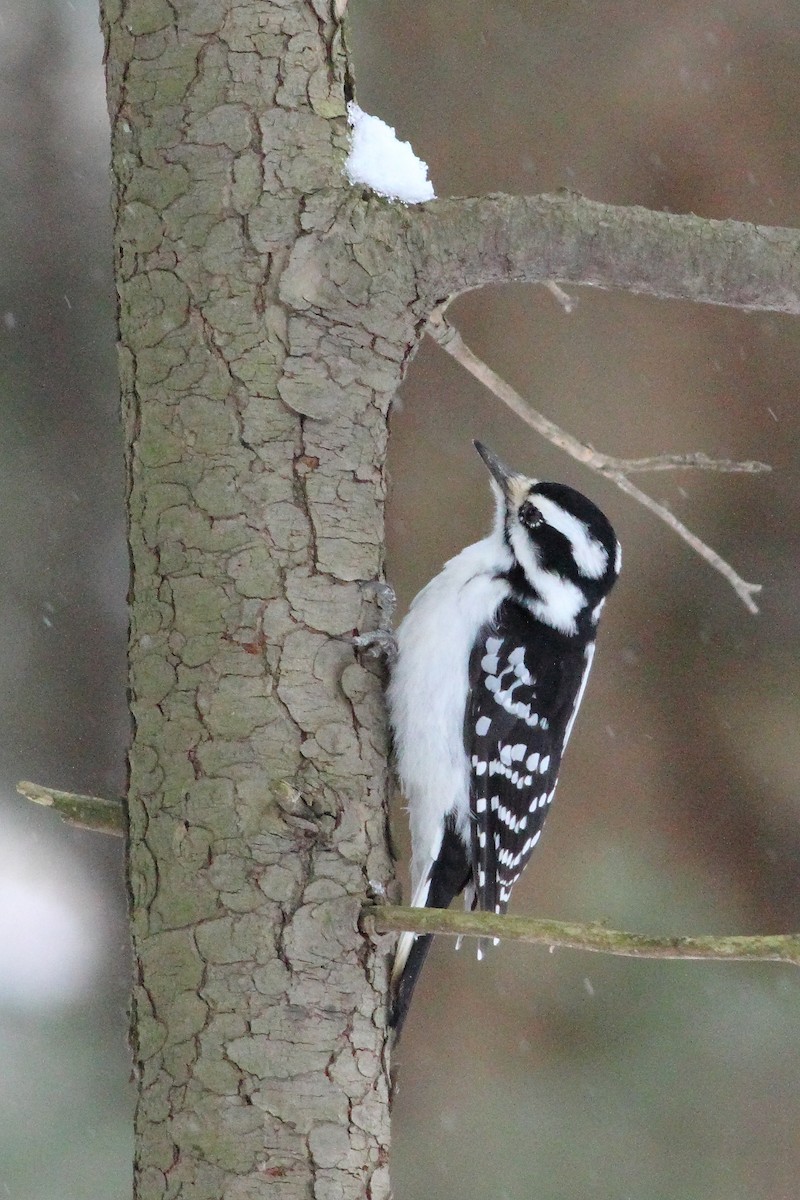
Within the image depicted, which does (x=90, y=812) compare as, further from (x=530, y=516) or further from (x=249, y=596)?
(x=530, y=516)

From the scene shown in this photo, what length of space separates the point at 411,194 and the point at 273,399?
1.35 feet

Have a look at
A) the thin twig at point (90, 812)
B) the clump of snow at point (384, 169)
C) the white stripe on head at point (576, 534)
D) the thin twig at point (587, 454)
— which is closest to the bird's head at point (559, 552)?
the white stripe on head at point (576, 534)

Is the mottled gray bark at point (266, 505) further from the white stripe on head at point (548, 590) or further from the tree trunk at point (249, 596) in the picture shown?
the white stripe on head at point (548, 590)

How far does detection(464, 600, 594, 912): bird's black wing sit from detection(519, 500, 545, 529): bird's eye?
188 millimetres

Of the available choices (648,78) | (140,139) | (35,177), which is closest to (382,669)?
(140,139)

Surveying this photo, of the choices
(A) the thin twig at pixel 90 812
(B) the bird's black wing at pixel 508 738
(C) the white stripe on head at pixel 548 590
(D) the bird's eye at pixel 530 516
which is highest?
(D) the bird's eye at pixel 530 516

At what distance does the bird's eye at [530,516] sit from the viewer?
3021mm

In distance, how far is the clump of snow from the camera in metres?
2.13

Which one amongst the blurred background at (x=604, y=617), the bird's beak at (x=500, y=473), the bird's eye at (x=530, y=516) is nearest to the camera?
the bird's eye at (x=530, y=516)

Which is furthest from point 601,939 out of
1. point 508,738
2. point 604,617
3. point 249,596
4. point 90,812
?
point 604,617

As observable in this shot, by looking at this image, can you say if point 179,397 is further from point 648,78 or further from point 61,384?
point 648,78

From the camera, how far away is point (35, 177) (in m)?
4.08

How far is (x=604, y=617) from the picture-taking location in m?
4.43

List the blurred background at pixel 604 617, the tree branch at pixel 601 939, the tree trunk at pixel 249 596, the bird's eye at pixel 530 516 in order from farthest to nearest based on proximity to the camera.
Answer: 1. the blurred background at pixel 604 617
2. the bird's eye at pixel 530 516
3. the tree trunk at pixel 249 596
4. the tree branch at pixel 601 939
